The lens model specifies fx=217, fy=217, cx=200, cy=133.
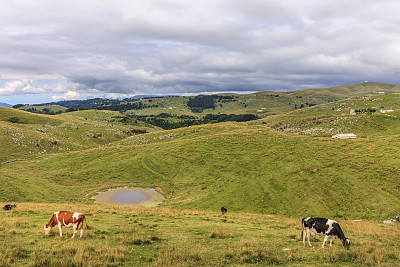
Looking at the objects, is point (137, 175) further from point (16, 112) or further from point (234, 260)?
point (16, 112)

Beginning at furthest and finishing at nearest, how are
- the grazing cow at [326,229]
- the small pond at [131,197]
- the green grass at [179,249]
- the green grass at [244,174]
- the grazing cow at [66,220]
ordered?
1. the small pond at [131,197]
2. the green grass at [244,174]
3. the grazing cow at [66,220]
4. the grazing cow at [326,229]
5. the green grass at [179,249]

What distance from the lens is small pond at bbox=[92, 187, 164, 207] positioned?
139 ft

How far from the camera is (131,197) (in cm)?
4588

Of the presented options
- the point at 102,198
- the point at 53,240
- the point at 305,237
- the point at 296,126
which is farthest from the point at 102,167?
the point at 296,126

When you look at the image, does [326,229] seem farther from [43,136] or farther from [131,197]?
[43,136]

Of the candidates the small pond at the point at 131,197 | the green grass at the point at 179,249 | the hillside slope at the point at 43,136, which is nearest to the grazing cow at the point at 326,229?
the green grass at the point at 179,249

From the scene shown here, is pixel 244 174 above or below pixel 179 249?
below

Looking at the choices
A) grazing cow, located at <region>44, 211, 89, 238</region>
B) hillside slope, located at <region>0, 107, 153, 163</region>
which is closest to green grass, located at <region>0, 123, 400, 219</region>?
hillside slope, located at <region>0, 107, 153, 163</region>

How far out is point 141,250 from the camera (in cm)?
1421

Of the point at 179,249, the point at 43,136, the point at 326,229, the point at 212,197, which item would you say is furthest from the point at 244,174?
the point at 43,136

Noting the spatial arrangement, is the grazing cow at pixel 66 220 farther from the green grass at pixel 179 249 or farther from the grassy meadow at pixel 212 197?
the grassy meadow at pixel 212 197

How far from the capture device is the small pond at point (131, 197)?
139ft

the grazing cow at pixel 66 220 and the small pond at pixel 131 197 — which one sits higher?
the grazing cow at pixel 66 220

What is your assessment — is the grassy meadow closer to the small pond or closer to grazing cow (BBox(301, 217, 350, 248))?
grazing cow (BBox(301, 217, 350, 248))
